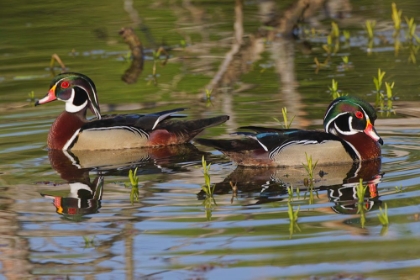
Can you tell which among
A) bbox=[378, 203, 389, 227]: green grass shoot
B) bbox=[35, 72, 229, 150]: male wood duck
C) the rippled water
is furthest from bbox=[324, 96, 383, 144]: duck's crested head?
bbox=[378, 203, 389, 227]: green grass shoot

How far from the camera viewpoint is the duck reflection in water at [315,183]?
7906mm

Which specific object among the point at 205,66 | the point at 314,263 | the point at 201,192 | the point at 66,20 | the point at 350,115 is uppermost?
the point at 66,20

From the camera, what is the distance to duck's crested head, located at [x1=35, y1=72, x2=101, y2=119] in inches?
451

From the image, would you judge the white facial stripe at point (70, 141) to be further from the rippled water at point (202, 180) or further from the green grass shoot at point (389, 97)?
the green grass shoot at point (389, 97)

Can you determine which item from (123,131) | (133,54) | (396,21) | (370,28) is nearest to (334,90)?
(123,131)

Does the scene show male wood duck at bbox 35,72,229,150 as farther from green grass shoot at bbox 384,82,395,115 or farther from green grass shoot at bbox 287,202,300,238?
green grass shoot at bbox 287,202,300,238

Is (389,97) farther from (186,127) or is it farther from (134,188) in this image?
(134,188)

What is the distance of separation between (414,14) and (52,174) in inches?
377

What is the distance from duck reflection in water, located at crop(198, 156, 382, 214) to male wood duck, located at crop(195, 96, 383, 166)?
0.30 ft

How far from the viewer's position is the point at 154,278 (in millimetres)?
6043

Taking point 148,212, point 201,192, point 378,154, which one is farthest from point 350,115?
point 148,212

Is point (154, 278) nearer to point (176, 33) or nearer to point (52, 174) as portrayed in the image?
point (52, 174)

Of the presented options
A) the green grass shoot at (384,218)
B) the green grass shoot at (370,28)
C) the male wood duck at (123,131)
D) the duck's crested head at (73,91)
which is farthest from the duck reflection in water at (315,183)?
the green grass shoot at (370,28)

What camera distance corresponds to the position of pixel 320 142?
30.5 ft
